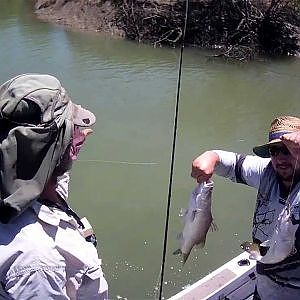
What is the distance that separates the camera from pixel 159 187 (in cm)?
577

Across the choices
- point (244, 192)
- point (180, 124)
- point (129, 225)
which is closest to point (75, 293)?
point (129, 225)

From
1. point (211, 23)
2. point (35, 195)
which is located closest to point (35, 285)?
point (35, 195)

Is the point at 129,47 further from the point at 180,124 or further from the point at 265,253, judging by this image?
the point at 265,253

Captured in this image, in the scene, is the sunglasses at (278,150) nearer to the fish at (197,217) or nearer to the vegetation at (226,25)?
the fish at (197,217)

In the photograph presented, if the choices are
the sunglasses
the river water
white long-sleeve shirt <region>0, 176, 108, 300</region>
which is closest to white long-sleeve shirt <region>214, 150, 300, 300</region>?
the sunglasses

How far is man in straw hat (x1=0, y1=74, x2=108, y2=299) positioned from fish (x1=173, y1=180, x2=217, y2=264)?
2.63 ft

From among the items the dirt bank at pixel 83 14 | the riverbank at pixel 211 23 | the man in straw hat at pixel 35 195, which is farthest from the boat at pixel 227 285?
the dirt bank at pixel 83 14

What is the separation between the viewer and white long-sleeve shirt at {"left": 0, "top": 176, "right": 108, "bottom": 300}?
1373 millimetres

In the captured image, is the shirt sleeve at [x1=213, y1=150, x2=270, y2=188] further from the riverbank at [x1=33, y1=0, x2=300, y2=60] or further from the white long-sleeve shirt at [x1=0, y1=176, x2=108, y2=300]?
the riverbank at [x1=33, y1=0, x2=300, y2=60]

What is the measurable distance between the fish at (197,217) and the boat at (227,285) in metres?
0.58

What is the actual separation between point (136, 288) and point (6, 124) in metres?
2.99


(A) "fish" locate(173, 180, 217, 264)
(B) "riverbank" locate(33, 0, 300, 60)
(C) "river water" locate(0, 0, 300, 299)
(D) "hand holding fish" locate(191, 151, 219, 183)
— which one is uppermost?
(D) "hand holding fish" locate(191, 151, 219, 183)

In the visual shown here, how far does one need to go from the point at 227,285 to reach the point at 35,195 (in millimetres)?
1811

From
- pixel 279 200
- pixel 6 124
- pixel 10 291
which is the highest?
pixel 6 124
